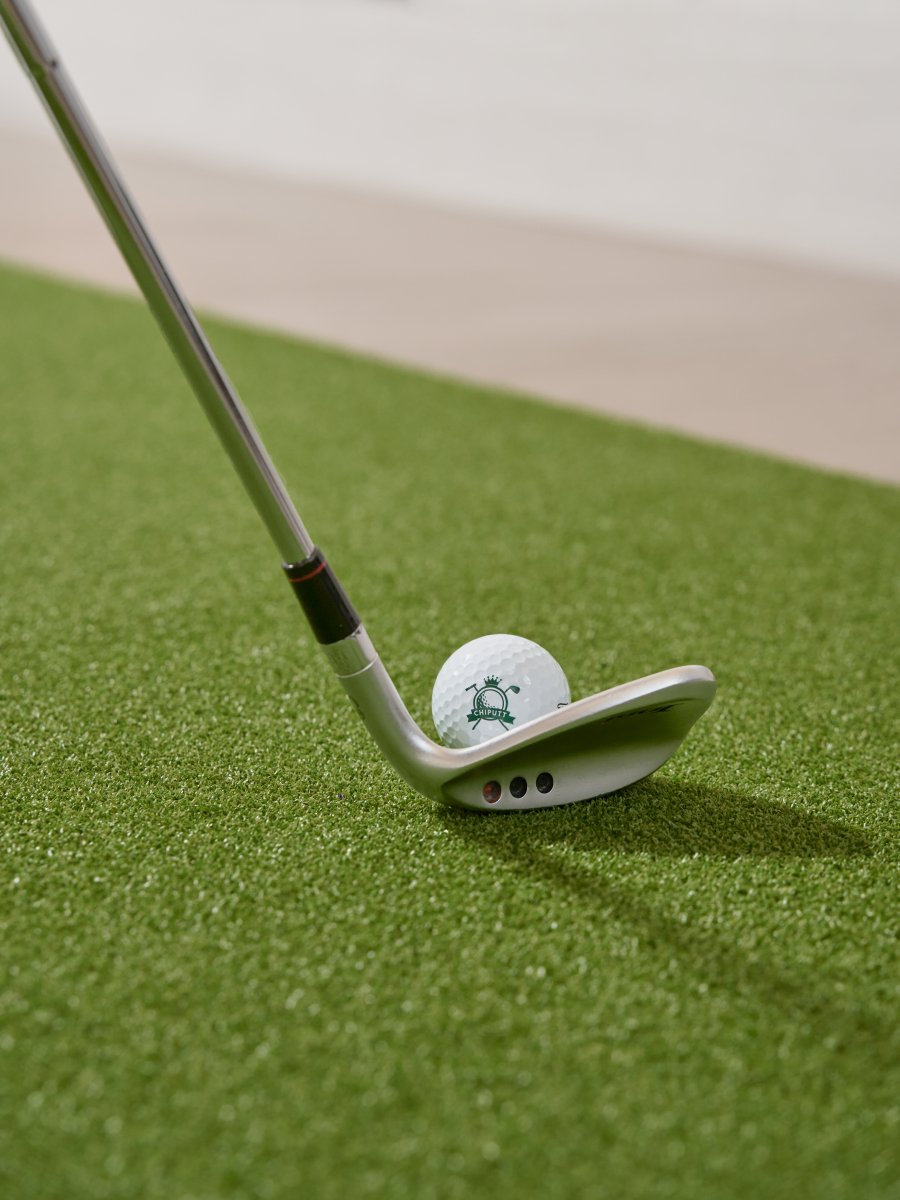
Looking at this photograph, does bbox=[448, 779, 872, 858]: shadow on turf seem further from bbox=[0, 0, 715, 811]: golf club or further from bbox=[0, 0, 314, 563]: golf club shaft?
bbox=[0, 0, 314, 563]: golf club shaft

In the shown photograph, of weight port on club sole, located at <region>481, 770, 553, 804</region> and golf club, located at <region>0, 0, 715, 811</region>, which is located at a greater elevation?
golf club, located at <region>0, 0, 715, 811</region>

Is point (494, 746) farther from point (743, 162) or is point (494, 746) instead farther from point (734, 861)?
point (743, 162)

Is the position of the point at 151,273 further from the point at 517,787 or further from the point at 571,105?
the point at 571,105

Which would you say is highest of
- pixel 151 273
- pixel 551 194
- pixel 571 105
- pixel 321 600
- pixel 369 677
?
pixel 151 273

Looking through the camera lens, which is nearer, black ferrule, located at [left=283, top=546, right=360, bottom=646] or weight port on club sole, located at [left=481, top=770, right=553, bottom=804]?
black ferrule, located at [left=283, top=546, right=360, bottom=646]

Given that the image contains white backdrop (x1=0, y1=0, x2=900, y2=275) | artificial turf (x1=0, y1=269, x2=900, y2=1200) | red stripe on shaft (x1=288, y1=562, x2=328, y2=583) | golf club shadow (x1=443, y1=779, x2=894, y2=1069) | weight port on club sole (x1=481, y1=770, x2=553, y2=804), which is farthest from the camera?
white backdrop (x1=0, y1=0, x2=900, y2=275)

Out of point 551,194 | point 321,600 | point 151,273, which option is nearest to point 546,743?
point 321,600

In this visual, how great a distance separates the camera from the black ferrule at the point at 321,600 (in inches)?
55.2

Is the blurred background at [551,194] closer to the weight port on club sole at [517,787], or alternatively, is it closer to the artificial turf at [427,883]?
the artificial turf at [427,883]

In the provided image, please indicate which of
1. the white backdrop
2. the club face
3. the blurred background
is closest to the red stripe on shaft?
the club face

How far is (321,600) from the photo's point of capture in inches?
55.3

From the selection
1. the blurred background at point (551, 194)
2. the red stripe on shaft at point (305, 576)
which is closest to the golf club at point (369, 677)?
the red stripe on shaft at point (305, 576)

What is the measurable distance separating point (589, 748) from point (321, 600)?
36 cm

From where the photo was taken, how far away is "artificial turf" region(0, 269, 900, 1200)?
3.53 feet
